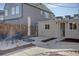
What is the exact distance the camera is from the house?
2666 mm

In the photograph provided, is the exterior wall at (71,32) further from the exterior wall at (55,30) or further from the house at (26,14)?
the house at (26,14)

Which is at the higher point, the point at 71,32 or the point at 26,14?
the point at 26,14

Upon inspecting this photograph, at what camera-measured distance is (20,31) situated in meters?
2.68

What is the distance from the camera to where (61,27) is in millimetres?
2656

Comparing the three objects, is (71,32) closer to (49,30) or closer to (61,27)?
(61,27)

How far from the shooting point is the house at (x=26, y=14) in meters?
2.67

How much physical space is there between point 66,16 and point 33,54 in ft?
2.59

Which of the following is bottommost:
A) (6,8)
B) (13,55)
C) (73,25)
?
(13,55)

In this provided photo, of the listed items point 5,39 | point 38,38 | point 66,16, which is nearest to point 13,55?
point 5,39

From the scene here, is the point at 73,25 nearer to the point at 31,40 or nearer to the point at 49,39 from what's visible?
the point at 49,39

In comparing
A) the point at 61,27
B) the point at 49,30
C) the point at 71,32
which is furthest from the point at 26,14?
the point at 71,32

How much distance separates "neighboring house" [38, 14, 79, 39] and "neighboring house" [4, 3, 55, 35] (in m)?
0.09

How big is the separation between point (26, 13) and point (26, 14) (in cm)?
2

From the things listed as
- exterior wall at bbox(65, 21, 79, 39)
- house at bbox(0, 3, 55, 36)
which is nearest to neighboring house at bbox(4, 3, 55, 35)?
house at bbox(0, 3, 55, 36)
